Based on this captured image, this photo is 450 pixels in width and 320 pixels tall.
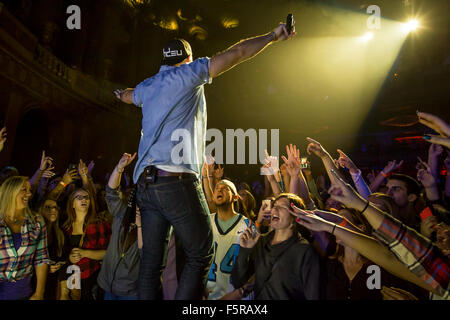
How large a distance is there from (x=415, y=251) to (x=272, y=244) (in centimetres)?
108

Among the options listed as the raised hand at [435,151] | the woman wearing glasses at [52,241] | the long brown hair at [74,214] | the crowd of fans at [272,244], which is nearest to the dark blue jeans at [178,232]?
the crowd of fans at [272,244]

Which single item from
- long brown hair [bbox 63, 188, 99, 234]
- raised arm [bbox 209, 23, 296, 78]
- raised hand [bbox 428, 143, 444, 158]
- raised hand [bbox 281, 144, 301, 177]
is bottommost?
long brown hair [bbox 63, 188, 99, 234]

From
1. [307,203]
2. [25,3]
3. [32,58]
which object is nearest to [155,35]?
[25,3]

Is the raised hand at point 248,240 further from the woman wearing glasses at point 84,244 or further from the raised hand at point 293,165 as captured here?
the woman wearing glasses at point 84,244

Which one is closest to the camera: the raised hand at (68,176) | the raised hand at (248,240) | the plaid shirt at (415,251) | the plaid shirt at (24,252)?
the plaid shirt at (415,251)

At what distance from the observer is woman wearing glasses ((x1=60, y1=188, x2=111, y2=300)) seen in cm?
325

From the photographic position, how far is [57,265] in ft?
10.1

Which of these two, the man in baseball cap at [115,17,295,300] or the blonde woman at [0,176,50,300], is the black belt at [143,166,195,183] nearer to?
the man in baseball cap at [115,17,295,300]

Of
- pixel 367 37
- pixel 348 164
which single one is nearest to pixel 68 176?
pixel 348 164

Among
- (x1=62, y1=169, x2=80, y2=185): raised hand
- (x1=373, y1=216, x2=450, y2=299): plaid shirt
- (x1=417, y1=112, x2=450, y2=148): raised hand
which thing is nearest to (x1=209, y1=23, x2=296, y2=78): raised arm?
(x1=373, y1=216, x2=450, y2=299): plaid shirt

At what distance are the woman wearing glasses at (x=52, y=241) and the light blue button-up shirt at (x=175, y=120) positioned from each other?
7.98ft

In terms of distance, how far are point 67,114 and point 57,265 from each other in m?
9.90

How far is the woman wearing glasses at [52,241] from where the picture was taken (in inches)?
133

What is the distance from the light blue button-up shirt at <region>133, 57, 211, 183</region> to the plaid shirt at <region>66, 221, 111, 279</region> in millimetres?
2124
